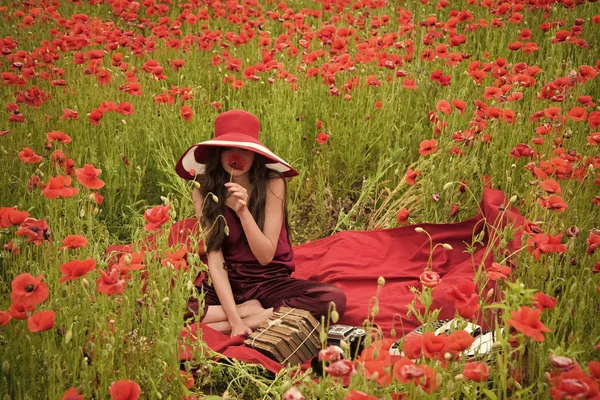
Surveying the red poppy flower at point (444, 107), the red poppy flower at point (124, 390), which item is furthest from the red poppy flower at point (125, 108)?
the red poppy flower at point (124, 390)

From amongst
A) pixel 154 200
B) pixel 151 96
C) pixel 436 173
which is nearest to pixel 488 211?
pixel 436 173

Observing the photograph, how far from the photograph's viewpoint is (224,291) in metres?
3.04

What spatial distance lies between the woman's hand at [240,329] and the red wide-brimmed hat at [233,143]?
0.67 meters

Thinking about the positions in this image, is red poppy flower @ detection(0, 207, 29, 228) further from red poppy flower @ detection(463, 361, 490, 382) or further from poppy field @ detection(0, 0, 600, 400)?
red poppy flower @ detection(463, 361, 490, 382)

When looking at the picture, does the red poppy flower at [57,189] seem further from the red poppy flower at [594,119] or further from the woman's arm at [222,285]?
the red poppy flower at [594,119]

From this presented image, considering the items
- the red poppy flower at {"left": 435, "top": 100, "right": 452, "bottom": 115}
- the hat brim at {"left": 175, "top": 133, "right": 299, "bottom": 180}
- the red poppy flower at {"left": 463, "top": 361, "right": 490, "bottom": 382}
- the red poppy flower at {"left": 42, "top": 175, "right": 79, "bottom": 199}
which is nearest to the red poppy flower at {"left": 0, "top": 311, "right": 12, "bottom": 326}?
the red poppy flower at {"left": 42, "top": 175, "right": 79, "bottom": 199}

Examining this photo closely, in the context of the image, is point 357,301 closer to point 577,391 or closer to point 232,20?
point 577,391

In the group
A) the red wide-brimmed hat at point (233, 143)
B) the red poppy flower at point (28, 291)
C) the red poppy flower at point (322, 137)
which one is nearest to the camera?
the red poppy flower at point (28, 291)

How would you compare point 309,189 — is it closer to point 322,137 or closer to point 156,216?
point 322,137

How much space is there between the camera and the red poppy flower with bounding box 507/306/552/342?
1612mm

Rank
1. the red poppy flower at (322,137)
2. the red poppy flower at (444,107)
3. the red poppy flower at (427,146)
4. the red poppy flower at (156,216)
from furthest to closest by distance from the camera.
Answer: the red poppy flower at (322,137), the red poppy flower at (444,107), the red poppy flower at (427,146), the red poppy flower at (156,216)

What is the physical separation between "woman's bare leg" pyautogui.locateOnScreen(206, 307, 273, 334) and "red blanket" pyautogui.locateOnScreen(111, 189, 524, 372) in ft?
1.15

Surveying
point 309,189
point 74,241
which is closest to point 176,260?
point 74,241

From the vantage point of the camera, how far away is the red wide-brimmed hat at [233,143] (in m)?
2.89
